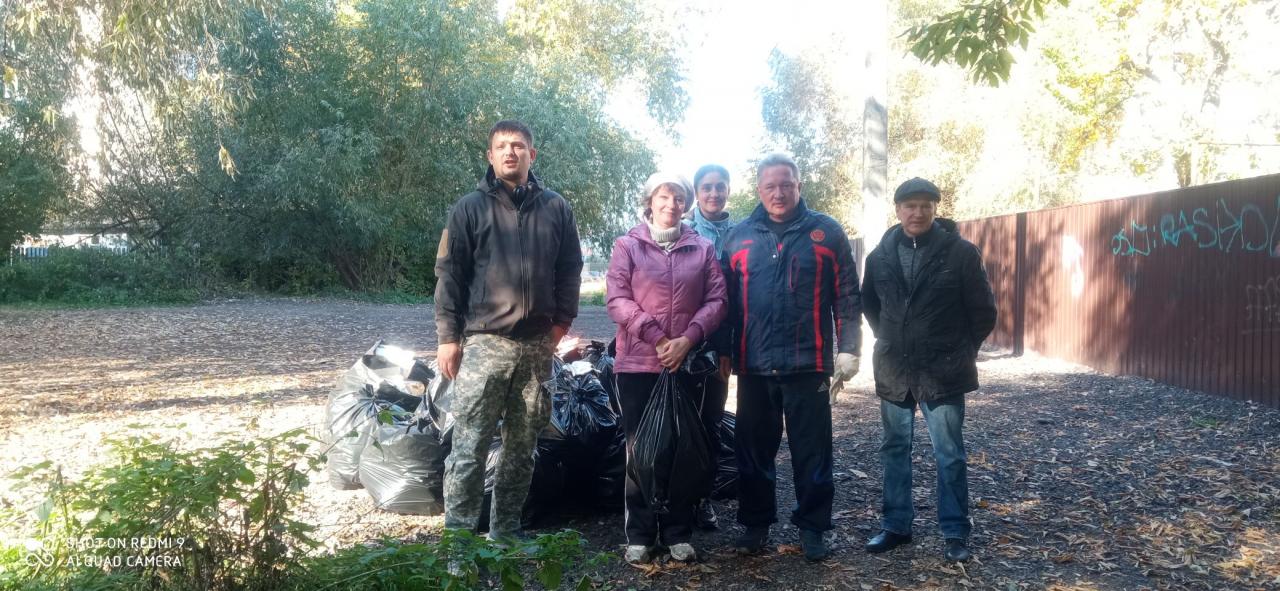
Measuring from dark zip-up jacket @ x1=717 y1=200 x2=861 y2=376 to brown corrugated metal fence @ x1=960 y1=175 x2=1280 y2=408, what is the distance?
4.88 meters

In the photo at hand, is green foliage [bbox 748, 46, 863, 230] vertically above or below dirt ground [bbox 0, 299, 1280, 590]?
above

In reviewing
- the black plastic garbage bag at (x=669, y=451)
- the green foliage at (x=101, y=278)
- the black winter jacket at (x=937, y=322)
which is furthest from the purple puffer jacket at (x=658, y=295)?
the green foliage at (x=101, y=278)

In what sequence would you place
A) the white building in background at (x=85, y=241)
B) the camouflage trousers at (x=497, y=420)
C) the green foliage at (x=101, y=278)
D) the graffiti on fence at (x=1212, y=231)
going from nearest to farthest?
the camouflage trousers at (x=497, y=420) → the graffiti on fence at (x=1212, y=231) → the green foliage at (x=101, y=278) → the white building in background at (x=85, y=241)

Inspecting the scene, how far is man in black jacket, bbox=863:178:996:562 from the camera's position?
13.8ft

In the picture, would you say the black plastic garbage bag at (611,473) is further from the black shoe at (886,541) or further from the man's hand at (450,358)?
the black shoe at (886,541)

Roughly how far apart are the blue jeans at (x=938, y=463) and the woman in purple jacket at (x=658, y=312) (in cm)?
94

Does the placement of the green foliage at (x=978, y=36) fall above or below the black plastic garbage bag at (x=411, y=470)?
above

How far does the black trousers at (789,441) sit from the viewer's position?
13.8 feet

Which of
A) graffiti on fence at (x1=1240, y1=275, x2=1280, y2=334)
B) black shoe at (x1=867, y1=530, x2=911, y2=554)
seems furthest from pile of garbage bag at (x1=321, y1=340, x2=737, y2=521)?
graffiti on fence at (x1=1240, y1=275, x2=1280, y2=334)

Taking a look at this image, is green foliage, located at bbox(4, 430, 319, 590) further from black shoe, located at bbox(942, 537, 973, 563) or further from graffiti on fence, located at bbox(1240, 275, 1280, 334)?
graffiti on fence, located at bbox(1240, 275, 1280, 334)

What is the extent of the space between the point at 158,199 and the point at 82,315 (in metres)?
6.26

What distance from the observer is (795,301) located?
4.20 meters

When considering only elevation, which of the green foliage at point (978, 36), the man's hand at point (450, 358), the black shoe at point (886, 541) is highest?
the green foliage at point (978, 36)

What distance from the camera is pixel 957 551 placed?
4.19m
